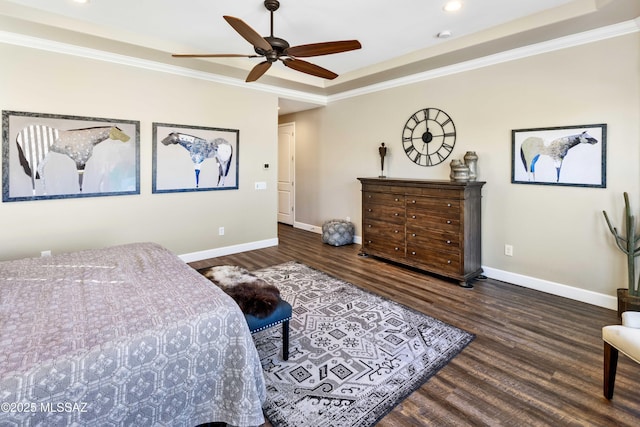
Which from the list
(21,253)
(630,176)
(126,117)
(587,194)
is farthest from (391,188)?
(21,253)

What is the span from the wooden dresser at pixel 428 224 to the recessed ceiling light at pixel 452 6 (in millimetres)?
1723

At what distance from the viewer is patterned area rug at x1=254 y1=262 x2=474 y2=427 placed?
1.90 metres

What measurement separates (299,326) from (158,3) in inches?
124

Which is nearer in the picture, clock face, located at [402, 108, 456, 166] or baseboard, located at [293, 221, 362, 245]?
clock face, located at [402, 108, 456, 166]

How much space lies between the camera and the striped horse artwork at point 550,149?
10.9ft

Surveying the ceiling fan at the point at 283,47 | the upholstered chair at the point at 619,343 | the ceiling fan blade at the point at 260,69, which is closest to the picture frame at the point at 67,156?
the ceiling fan blade at the point at 260,69

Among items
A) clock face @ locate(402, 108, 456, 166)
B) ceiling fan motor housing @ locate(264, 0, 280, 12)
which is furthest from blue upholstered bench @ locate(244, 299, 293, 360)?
clock face @ locate(402, 108, 456, 166)

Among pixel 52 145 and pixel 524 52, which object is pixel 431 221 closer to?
pixel 524 52

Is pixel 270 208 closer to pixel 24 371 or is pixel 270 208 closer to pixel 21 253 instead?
pixel 21 253

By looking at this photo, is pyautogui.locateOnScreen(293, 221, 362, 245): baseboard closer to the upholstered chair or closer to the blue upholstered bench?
the blue upholstered bench

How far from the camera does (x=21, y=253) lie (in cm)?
356

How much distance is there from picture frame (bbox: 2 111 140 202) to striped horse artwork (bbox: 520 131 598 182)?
469 centimetres

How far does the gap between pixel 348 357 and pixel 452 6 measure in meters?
3.15

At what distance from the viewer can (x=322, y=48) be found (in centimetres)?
266
